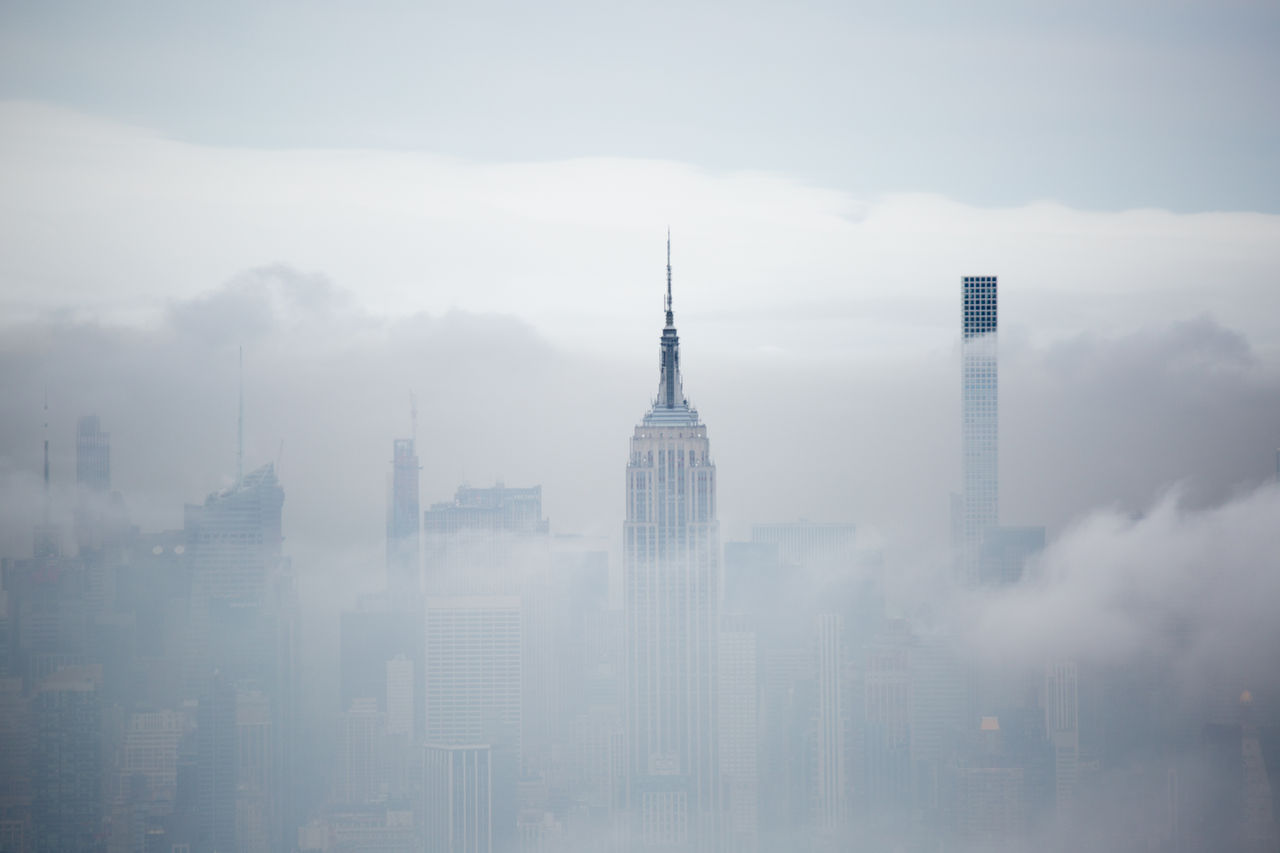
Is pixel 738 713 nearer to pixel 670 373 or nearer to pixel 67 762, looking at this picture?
pixel 670 373

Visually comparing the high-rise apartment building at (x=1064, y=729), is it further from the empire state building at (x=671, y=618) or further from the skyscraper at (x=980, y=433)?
the empire state building at (x=671, y=618)

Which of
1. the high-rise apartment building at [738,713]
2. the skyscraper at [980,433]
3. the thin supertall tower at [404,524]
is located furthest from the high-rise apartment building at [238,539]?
the skyscraper at [980,433]

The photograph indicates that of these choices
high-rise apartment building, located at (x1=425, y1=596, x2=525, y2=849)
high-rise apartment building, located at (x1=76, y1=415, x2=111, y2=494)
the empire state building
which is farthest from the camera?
high-rise apartment building, located at (x1=425, y1=596, x2=525, y2=849)

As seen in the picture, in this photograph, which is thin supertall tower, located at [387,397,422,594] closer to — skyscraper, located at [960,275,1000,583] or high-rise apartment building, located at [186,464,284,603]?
high-rise apartment building, located at [186,464,284,603]

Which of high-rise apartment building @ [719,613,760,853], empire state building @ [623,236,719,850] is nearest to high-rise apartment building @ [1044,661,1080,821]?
high-rise apartment building @ [719,613,760,853]

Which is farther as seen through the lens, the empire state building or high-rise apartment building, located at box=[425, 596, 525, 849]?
high-rise apartment building, located at box=[425, 596, 525, 849]

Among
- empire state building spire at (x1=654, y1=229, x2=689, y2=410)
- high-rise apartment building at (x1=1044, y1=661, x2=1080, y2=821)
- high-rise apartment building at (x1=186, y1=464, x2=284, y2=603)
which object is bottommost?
high-rise apartment building at (x1=1044, y1=661, x2=1080, y2=821)
